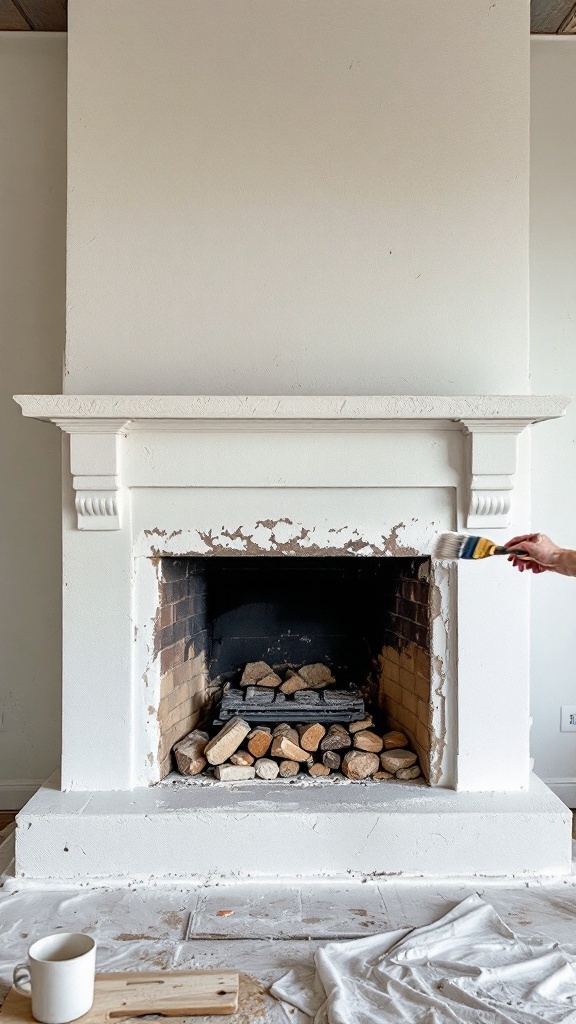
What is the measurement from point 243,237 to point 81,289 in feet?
1.63

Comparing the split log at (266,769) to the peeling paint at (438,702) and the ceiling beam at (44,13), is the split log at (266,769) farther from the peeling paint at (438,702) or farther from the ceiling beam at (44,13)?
the ceiling beam at (44,13)

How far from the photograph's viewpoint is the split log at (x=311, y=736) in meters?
2.40

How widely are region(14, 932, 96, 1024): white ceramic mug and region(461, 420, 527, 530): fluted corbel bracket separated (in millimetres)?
1451

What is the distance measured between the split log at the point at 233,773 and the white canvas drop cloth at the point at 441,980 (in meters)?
0.63

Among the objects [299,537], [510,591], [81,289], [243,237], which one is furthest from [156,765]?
[243,237]

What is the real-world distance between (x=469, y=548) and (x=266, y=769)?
3.06 ft

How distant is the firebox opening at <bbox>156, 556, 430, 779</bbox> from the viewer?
2.44 meters

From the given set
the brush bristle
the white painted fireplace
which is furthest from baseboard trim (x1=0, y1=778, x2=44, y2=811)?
the brush bristle

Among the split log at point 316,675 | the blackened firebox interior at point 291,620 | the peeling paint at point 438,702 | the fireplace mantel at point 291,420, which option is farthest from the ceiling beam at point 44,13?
the split log at point 316,675

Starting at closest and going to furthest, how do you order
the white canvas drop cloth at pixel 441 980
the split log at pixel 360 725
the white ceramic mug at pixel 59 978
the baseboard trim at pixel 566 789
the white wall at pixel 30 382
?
Answer: the white ceramic mug at pixel 59 978 < the white canvas drop cloth at pixel 441 980 < the split log at pixel 360 725 < the white wall at pixel 30 382 < the baseboard trim at pixel 566 789

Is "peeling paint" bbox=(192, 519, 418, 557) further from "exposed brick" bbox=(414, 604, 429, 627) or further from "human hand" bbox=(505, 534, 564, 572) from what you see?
"human hand" bbox=(505, 534, 564, 572)

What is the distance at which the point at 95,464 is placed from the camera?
216 cm

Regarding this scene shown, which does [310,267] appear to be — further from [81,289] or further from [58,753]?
[58,753]

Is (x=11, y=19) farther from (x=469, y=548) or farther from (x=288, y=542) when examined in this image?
(x=469, y=548)
